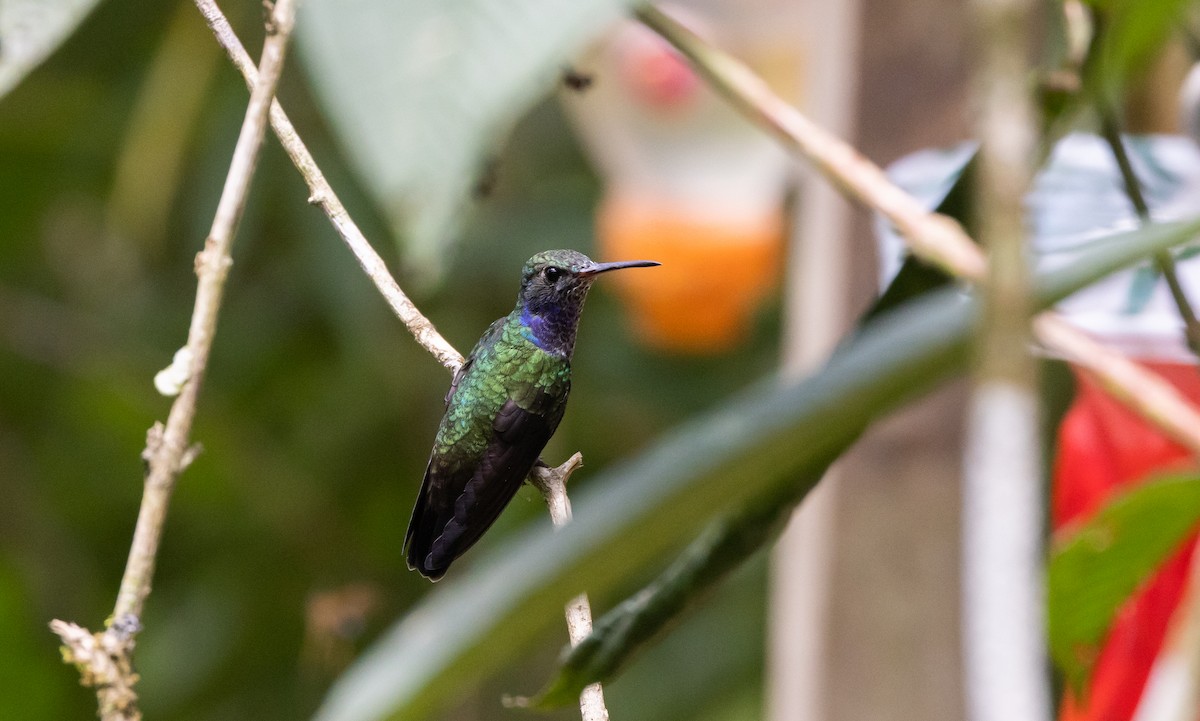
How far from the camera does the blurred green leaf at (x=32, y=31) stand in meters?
0.40

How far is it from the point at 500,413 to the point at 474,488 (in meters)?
0.10

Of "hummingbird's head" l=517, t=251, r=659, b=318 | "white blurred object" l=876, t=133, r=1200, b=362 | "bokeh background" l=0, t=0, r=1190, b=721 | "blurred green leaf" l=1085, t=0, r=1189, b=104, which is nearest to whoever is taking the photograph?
"blurred green leaf" l=1085, t=0, r=1189, b=104

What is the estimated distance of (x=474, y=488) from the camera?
0.98 metres

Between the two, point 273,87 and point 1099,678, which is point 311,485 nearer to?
point 1099,678

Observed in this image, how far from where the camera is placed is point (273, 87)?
0.49m

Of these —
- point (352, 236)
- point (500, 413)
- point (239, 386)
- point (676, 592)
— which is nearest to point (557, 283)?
point (500, 413)

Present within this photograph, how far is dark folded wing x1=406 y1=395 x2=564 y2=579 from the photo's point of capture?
0.97 meters

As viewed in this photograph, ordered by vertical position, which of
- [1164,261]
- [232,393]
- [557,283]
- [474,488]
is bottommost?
[1164,261]

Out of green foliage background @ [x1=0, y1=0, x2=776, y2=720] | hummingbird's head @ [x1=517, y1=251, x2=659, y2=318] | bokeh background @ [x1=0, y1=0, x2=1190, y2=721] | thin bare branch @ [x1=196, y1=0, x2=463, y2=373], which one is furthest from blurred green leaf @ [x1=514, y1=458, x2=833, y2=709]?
green foliage background @ [x1=0, y1=0, x2=776, y2=720]

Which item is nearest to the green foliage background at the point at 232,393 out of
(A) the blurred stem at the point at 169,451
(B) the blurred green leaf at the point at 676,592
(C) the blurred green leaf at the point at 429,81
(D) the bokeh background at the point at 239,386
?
(D) the bokeh background at the point at 239,386

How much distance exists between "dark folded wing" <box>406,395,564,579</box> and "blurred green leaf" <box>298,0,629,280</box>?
2.19ft

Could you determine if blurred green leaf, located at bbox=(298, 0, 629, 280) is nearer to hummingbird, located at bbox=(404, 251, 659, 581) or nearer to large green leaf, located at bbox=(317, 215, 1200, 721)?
large green leaf, located at bbox=(317, 215, 1200, 721)

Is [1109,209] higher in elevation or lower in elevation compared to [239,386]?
lower

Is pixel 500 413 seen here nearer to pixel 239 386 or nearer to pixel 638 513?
pixel 638 513
